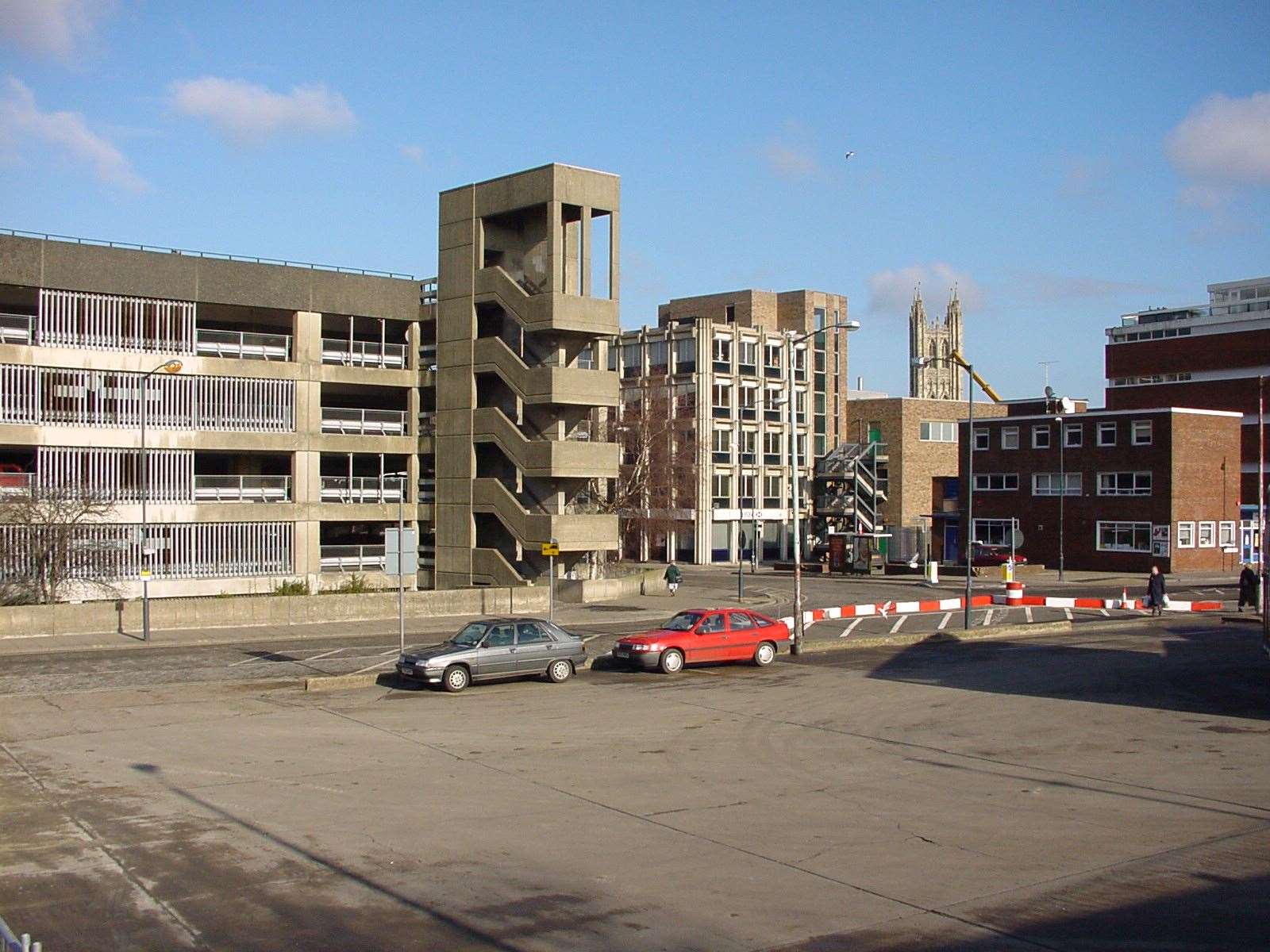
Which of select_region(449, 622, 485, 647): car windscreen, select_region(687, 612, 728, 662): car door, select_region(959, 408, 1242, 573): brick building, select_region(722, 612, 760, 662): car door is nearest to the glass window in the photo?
select_region(449, 622, 485, 647): car windscreen

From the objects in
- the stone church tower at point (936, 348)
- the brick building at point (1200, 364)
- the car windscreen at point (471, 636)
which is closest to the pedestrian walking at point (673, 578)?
the car windscreen at point (471, 636)

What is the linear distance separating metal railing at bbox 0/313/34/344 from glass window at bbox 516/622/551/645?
90.0 ft

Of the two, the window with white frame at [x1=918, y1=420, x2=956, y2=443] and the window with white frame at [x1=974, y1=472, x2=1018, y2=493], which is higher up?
the window with white frame at [x1=918, y1=420, x2=956, y2=443]

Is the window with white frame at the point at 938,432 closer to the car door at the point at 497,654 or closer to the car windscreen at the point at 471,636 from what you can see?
the car door at the point at 497,654

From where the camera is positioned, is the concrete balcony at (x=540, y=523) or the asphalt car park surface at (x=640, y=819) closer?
the asphalt car park surface at (x=640, y=819)

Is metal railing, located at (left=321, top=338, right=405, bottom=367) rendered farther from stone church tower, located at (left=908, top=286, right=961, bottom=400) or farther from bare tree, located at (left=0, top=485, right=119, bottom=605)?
stone church tower, located at (left=908, top=286, right=961, bottom=400)

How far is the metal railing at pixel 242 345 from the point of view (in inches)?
1861

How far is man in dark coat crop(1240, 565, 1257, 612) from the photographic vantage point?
4238cm

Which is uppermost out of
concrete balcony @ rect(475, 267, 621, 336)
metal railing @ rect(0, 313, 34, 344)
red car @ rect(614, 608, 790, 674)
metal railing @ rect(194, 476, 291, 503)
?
concrete balcony @ rect(475, 267, 621, 336)

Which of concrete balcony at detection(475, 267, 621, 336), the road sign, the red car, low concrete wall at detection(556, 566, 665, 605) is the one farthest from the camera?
low concrete wall at detection(556, 566, 665, 605)

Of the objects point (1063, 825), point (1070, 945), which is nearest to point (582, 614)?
point (1063, 825)

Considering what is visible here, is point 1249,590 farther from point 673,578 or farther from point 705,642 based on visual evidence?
point 705,642

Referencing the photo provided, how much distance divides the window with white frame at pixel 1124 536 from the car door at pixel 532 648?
4944 centimetres

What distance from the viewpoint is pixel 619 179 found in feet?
157
